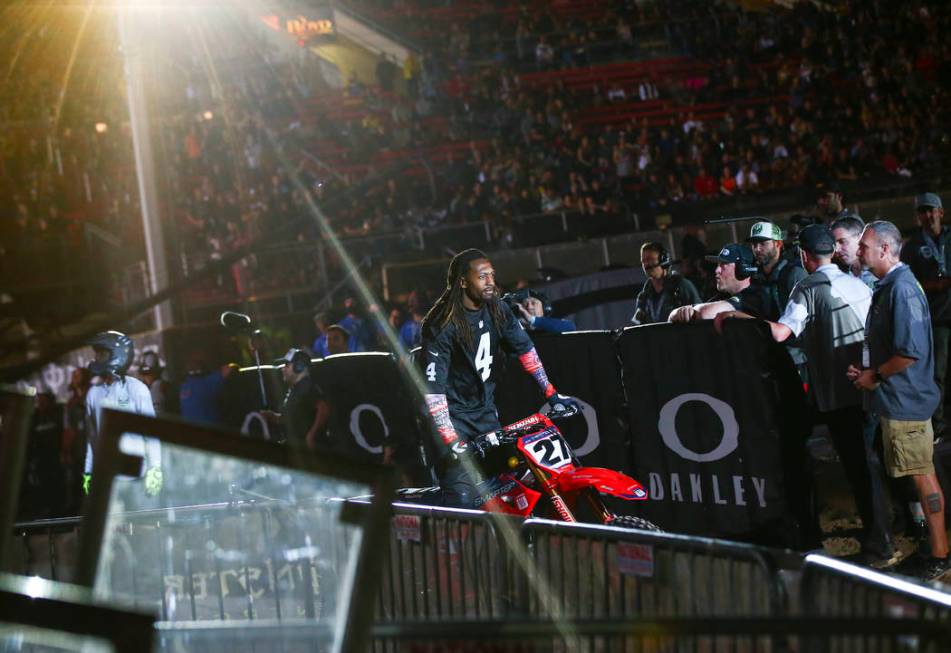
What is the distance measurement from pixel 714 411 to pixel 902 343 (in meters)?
1.80

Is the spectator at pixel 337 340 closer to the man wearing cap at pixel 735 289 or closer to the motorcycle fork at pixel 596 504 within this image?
the man wearing cap at pixel 735 289

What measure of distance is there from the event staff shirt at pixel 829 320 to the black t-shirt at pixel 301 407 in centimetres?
513

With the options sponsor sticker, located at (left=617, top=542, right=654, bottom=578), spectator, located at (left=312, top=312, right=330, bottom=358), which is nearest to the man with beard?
sponsor sticker, located at (left=617, top=542, right=654, bottom=578)

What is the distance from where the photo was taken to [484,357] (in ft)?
23.1

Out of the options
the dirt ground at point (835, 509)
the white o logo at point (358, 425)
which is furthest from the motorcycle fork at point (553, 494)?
the white o logo at point (358, 425)

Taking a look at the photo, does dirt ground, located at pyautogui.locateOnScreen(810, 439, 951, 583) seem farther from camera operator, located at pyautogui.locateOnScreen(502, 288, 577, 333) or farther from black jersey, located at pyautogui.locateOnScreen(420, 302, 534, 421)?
black jersey, located at pyautogui.locateOnScreen(420, 302, 534, 421)

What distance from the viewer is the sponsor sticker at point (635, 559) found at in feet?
13.3

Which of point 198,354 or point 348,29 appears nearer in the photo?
point 198,354

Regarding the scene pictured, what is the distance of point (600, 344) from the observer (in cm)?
853

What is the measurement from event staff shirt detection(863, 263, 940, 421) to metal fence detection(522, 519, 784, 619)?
3.02 metres

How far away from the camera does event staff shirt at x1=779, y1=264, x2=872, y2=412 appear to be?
7.10 m

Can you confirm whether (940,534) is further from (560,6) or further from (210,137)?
(560,6)

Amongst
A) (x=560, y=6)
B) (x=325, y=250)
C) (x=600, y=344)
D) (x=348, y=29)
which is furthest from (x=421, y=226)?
(x=348, y=29)

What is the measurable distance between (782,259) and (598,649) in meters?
4.71
